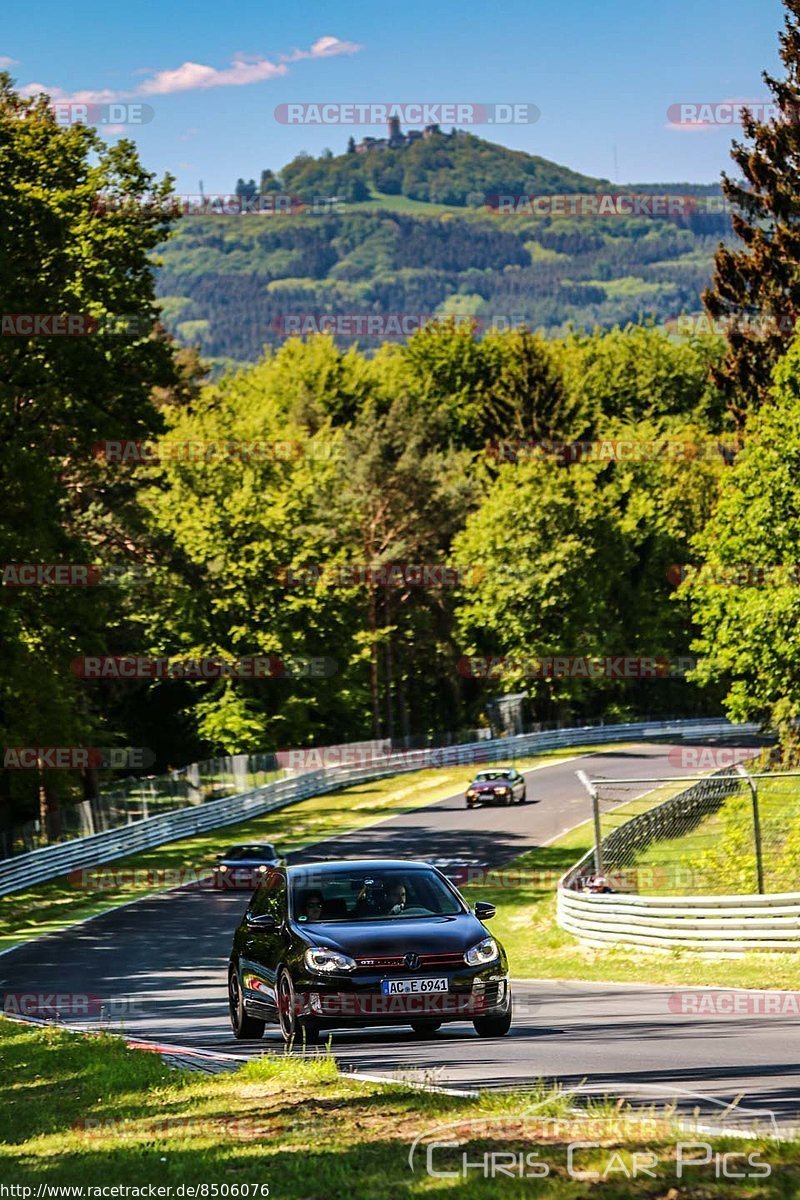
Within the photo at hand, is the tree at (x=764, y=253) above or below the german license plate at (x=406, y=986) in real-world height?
above

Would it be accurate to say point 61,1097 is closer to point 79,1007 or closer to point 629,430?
point 79,1007

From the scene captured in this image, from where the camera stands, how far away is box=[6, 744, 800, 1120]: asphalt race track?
35.4 feet

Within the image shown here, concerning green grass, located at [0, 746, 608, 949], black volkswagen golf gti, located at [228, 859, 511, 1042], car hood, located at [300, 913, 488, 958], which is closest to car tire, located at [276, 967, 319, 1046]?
black volkswagen golf gti, located at [228, 859, 511, 1042]

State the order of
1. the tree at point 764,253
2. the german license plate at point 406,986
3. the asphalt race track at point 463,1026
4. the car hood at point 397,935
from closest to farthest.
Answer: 1. the asphalt race track at point 463,1026
2. the german license plate at point 406,986
3. the car hood at point 397,935
4. the tree at point 764,253

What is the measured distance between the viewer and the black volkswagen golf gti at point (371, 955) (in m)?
12.7

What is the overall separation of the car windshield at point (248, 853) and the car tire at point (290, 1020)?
1069 inches

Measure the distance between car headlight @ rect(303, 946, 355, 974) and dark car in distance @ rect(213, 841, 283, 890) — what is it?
87.5 ft

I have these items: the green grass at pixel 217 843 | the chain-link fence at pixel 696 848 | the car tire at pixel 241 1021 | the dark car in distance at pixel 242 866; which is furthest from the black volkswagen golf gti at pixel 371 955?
the dark car in distance at pixel 242 866

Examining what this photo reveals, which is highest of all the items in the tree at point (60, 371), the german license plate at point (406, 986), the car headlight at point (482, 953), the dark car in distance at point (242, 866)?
the tree at point (60, 371)

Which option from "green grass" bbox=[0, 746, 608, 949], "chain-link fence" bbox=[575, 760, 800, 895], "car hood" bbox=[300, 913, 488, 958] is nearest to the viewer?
"car hood" bbox=[300, 913, 488, 958]

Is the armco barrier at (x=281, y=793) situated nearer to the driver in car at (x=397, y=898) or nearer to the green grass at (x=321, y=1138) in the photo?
the driver in car at (x=397, y=898)

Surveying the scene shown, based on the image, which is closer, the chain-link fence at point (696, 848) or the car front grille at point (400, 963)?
the car front grille at point (400, 963)

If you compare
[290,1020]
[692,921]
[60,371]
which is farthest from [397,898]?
[60,371]

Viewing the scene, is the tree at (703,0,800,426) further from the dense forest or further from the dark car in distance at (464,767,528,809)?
the dark car in distance at (464,767,528,809)
